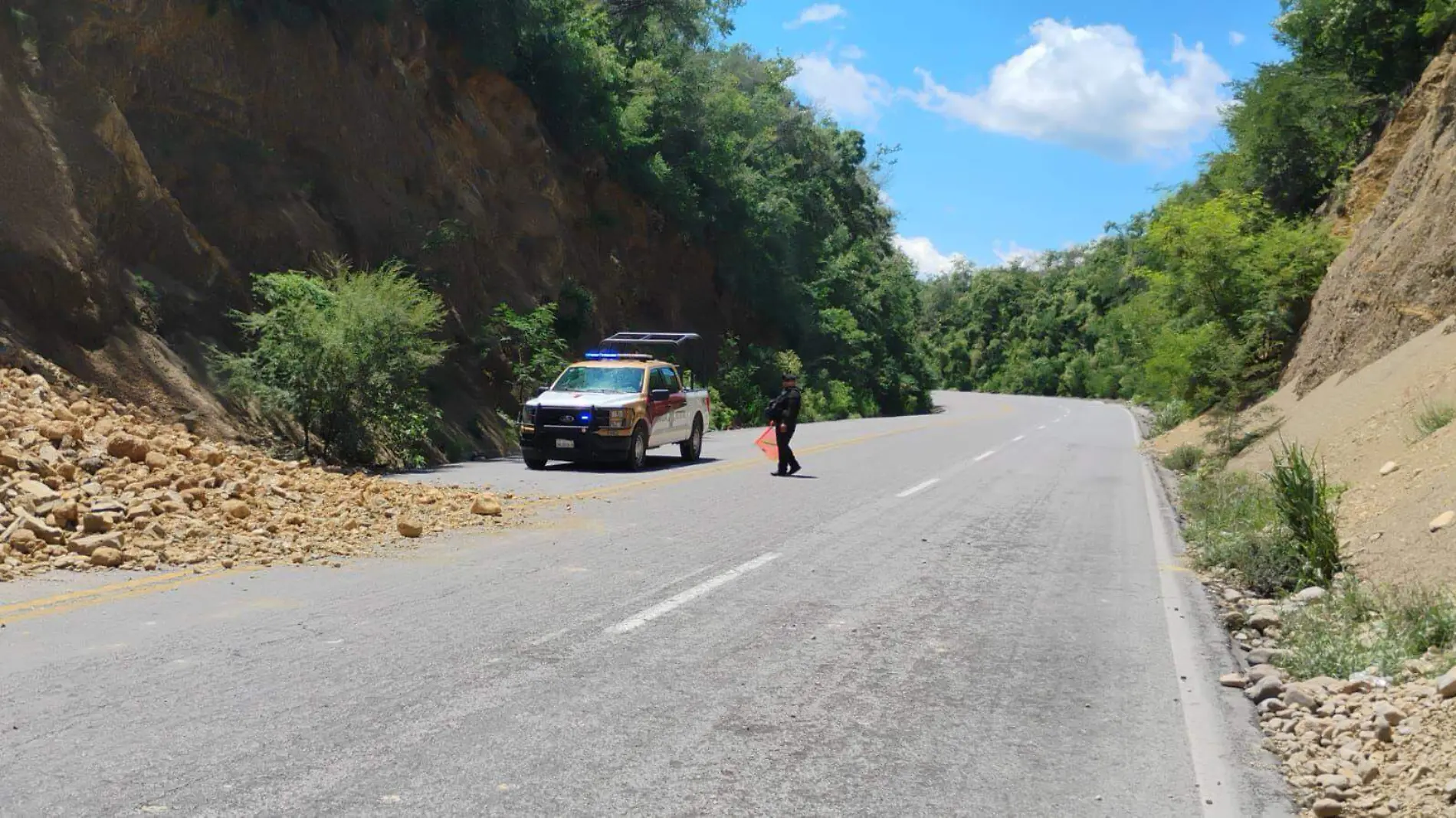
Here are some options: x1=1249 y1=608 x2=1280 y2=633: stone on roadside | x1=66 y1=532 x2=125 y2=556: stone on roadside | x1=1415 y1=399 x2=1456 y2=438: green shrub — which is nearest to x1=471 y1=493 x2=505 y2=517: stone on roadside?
x1=66 y1=532 x2=125 y2=556: stone on roadside

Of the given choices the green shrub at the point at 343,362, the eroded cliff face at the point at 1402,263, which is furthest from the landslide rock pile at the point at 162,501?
the eroded cliff face at the point at 1402,263

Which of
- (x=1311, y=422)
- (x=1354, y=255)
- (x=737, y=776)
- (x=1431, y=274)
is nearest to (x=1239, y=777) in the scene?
(x=737, y=776)

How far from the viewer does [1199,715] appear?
5906 mm

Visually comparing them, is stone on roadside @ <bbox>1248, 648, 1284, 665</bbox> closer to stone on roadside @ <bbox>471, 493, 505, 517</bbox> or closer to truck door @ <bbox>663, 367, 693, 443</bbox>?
stone on roadside @ <bbox>471, 493, 505, 517</bbox>

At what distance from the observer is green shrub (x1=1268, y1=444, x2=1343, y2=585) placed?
31.8ft

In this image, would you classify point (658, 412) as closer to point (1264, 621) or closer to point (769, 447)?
point (769, 447)

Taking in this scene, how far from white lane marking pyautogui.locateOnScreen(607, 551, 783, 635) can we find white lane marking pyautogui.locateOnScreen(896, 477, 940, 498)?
5.78 meters

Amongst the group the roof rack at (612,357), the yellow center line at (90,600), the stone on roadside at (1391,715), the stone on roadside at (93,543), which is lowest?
the stone on roadside at (1391,715)

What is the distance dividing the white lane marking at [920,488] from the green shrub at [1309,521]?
5707 millimetres

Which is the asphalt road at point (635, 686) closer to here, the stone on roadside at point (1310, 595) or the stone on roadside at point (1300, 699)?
the stone on roadside at point (1300, 699)

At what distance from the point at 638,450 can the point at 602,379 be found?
5.65 ft

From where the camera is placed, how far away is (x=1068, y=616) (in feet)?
26.9

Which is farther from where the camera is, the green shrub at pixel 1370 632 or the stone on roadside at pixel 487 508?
the stone on roadside at pixel 487 508

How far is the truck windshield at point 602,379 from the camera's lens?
19.8m
